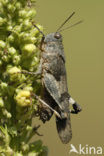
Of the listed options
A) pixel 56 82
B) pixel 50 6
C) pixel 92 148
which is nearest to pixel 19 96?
pixel 56 82

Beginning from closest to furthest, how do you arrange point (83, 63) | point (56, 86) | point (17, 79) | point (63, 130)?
1. point (17, 79)
2. point (63, 130)
3. point (56, 86)
4. point (83, 63)

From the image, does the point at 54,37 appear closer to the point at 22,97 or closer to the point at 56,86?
the point at 56,86

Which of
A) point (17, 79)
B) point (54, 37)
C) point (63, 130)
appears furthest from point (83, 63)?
point (17, 79)

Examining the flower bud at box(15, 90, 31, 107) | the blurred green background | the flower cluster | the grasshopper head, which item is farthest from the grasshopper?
the blurred green background

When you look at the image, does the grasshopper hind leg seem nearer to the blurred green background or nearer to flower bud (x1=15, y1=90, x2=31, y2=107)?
flower bud (x1=15, y1=90, x2=31, y2=107)

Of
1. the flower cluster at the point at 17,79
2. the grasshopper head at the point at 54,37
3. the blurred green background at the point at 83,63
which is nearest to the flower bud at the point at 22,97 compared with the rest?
the flower cluster at the point at 17,79

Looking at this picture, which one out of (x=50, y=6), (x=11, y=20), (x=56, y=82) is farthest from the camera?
(x=50, y=6)

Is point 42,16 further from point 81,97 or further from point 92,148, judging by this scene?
point 92,148

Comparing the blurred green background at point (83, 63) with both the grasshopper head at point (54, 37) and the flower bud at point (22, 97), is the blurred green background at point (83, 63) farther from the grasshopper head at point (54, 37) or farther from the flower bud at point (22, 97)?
the flower bud at point (22, 97)
